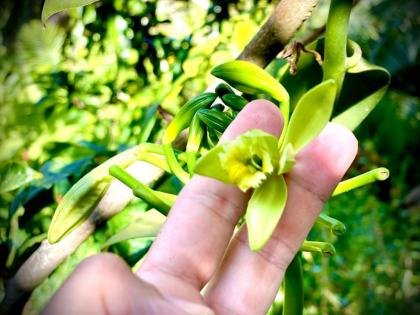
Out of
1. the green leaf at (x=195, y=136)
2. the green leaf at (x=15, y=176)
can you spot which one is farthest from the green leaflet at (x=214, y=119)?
the green leaf at (x=15, y=176)

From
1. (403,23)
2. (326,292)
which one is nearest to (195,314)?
(326,292)

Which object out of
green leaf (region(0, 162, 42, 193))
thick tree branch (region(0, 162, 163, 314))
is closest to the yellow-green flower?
thick tree branch (region(0, 162, 163, 314))

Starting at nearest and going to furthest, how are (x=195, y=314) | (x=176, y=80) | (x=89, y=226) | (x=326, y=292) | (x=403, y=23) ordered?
(x=195, y=314), (x=89, y=226), (x=176, y=80), (x=326, y=292), (x=403, y=23)

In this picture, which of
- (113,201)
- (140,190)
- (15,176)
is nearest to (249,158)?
(140,190)

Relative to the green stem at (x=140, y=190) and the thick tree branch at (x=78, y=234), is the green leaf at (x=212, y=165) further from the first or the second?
the thick tree branch at (x=78, y=234)

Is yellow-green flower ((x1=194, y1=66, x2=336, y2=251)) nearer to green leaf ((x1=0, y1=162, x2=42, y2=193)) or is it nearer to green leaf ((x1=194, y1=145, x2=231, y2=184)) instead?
green leaf ((x1=194, y1=145, x2=231, y2=184))

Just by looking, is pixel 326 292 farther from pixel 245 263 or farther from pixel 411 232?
pixel 245 263

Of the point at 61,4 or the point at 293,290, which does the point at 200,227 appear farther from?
the point at 61,4
